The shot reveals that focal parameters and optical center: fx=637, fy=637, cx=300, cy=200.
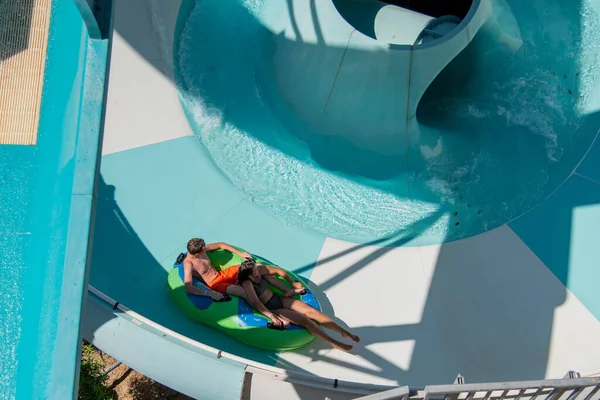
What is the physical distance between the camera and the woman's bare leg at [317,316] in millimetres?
6312

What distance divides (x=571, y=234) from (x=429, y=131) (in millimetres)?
2162

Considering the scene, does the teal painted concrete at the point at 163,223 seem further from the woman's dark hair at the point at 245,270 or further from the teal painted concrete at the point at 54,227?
the teal painted concrete at the point at 54,227

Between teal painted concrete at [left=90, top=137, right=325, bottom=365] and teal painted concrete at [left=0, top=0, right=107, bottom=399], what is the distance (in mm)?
Result: 1626

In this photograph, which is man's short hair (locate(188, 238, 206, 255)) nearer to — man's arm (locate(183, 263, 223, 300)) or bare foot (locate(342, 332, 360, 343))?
man's arm (locate(183, 263, 223, 300))

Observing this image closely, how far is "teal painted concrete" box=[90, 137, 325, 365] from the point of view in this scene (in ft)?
22.1

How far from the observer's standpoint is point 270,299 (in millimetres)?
6418

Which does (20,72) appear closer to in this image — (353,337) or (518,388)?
(353,337)

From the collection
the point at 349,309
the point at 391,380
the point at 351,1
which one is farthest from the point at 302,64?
the point at 391,380

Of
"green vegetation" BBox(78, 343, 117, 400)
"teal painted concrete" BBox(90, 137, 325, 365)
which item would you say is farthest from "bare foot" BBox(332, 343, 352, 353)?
"green vegetation" BBox(78, 343, 117, 400)

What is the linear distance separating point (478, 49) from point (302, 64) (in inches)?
102

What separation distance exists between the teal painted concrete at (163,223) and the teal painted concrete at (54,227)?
1626 millimetres

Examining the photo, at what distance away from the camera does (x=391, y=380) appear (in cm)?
640

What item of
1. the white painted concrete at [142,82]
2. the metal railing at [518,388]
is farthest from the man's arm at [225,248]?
the metal railing at [518,388]

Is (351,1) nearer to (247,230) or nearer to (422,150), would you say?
(422,150)
